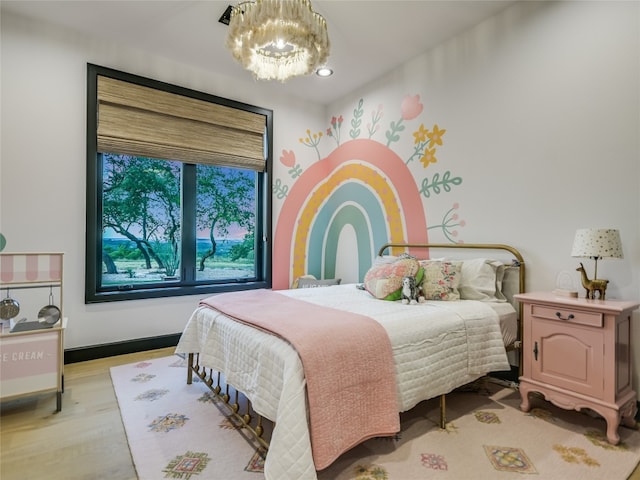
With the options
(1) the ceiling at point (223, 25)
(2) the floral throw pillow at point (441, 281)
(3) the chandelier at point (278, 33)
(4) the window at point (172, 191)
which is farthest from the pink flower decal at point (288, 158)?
(2) the floral throw pillow at point (441, 281)

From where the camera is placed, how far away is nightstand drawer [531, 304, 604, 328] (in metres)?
1.84

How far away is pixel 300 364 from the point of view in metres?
1.41

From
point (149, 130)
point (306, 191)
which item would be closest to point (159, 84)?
point (149, 130)

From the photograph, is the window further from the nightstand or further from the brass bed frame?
the nightstand

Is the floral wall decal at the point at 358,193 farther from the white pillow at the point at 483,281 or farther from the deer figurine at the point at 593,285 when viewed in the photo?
the deer figurine at the point at 593,285

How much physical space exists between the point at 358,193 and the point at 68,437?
3295mm

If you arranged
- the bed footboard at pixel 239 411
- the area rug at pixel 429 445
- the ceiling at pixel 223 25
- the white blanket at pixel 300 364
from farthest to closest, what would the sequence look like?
the ceiling at pixel 223 25, the bed footboard at pixel 239 411, the area rug at pixel 429 445, the white blanket at pixel 300 364

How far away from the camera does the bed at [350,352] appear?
53.6 inches

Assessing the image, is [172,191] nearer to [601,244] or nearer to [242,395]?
[242,395]

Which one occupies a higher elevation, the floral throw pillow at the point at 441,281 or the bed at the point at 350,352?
the floral throw pillow at the point at 441,281

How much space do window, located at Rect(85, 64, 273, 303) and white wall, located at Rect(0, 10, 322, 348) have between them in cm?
10

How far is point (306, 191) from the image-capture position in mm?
4363

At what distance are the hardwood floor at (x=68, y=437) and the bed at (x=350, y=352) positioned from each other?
0.56 metres

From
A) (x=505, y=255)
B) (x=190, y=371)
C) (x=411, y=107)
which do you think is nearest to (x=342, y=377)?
(x=190, y=371)
